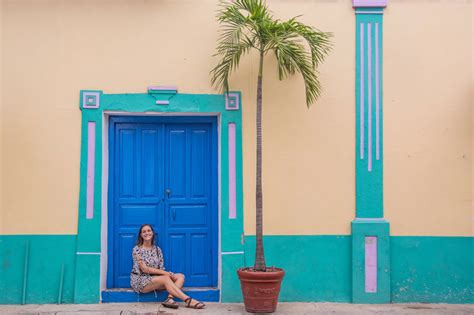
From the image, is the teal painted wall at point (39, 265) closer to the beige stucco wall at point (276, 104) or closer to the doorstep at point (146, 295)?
the doorstep at point (146, 295)

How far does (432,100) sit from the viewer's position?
6.80 meters

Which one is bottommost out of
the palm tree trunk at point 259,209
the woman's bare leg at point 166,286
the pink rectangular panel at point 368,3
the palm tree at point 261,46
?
the woman's bare leg at point 166,286

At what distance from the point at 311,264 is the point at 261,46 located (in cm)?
250

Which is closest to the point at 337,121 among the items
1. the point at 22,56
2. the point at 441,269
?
the point at 441,269

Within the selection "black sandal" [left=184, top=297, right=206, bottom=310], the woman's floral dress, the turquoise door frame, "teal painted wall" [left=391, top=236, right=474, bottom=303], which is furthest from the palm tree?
"teal painted wall" [left=391, top=236, right=474, bottom=303]

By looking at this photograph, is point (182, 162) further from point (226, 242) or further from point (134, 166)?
point (226, 242)

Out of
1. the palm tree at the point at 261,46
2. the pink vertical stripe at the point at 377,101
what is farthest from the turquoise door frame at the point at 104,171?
the pink vertical stripe at the point at 377,101

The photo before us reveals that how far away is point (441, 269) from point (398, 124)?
1726 millimetres

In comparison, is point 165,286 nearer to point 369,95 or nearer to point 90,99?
point 90,99

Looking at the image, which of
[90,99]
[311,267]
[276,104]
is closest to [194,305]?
[311,267]

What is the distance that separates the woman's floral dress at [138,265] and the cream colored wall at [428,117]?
2.69 m

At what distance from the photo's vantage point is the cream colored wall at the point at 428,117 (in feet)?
22.1

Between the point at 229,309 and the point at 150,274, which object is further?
the point at 150,274

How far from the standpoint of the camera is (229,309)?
6.37m
